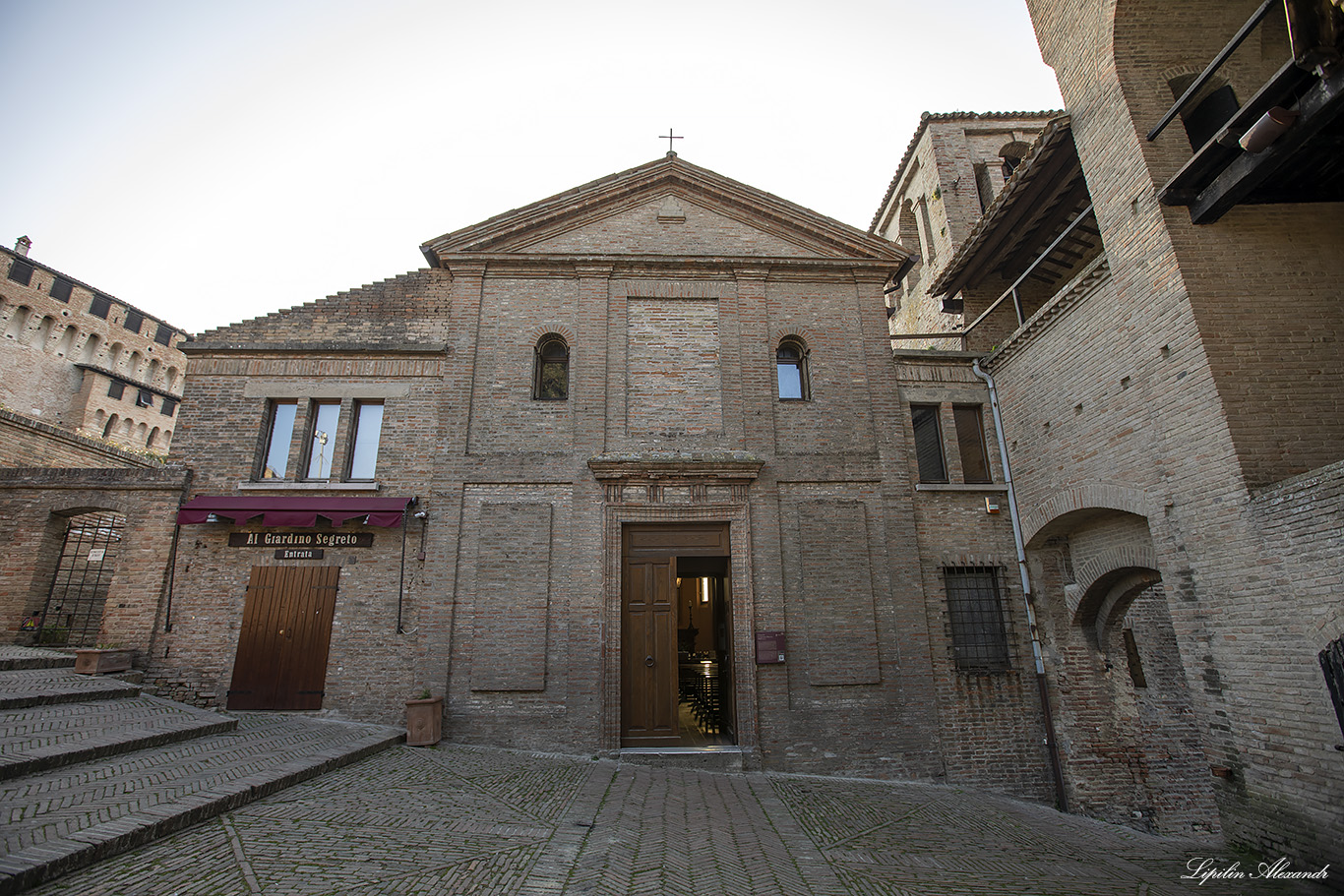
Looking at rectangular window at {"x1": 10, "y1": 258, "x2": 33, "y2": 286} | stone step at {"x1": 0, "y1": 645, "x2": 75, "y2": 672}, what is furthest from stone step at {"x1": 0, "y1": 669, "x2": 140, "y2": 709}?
rectangular window at {"x1": 10, "y1": 258, "x2": 33, "y2": 286}

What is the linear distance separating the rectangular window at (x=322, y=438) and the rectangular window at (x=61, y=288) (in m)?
35.4

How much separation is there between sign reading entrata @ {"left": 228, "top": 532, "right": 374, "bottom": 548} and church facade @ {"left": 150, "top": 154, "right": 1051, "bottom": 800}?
0.04 metres

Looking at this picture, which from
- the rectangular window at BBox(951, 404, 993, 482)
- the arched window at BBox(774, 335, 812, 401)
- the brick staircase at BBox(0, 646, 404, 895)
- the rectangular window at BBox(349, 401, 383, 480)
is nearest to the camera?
the brick staircase at BBox(0, 646, 404, 895)

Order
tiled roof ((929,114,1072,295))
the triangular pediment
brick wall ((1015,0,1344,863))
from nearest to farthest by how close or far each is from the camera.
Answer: brick wall ((1015,0,1344,863))
tiled roof ((929,114,1072,295))
the triangular pediment

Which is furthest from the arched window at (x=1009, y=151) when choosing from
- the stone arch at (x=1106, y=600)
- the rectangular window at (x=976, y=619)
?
the rectangular window at (x=976, y=619)

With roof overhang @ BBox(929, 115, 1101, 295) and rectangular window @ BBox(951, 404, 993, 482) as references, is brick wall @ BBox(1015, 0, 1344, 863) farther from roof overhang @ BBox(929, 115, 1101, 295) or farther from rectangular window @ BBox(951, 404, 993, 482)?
rectangular window @ BBox(951, 404, 993, 482)

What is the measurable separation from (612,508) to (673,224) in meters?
5.96

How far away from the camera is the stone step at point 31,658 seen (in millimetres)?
8961

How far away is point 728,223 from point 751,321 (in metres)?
2.32

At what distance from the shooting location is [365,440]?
36.1ft

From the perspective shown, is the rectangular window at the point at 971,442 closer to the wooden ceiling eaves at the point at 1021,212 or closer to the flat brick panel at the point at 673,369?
the wooden ceiling eaves at the point at 1021,212

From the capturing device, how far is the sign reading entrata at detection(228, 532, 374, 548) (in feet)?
33.5

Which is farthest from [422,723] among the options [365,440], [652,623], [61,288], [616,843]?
[61,288]

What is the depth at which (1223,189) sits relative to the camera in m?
7.11
